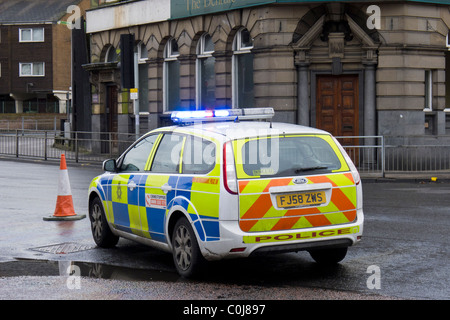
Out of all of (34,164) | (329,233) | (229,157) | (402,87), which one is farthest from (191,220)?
(34,164)

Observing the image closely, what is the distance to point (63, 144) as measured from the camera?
29.0 metres

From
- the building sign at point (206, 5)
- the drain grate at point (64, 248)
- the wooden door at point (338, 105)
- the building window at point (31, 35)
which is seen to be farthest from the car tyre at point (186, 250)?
the building window at point (31, 35)

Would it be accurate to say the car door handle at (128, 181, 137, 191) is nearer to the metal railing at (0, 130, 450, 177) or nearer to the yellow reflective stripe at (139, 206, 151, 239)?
the yellow reflective stripe at (139, 206, 151, 239)

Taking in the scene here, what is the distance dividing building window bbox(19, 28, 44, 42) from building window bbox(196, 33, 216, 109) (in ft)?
132

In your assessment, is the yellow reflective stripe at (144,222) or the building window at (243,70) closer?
the yellow reflective stripe at (144,222)

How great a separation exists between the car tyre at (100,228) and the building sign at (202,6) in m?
14.8

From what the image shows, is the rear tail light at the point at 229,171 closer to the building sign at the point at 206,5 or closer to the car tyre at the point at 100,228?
the car tyre at the point at 100,228

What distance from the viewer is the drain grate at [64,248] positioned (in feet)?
32.9

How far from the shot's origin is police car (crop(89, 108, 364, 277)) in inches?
309

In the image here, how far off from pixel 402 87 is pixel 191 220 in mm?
16820

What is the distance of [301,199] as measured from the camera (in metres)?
8.05

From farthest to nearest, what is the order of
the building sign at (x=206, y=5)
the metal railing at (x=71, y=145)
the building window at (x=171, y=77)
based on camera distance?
1. the building window at (x=171, y=77)
2. the metal railing at (x=71, y=145)
3. the building sign at (x=206, y=5)

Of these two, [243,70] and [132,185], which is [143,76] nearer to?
[243,70]

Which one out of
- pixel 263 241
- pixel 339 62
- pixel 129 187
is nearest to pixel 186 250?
pixel 263 241
